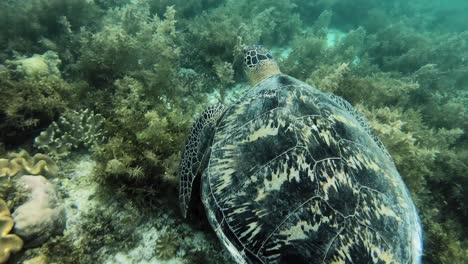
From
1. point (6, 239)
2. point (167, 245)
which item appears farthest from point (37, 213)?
point (167, 245)

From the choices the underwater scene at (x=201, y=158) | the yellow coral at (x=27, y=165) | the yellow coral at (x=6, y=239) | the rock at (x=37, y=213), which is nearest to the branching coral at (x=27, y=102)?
the underwater scene at (x=201, y=158)

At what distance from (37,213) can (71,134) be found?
124 centimetres

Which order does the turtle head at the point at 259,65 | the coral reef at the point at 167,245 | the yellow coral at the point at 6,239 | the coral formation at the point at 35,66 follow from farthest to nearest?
the turtle head at the point at 259,65, the coral formation at the point at 35,66, the coral reef at the point at 167,245, the yellow coral at the point at 6,239

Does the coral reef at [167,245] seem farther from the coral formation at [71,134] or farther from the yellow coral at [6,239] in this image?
the coral formation at [71,134]

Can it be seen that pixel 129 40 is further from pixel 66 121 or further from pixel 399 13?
pixel 399 13

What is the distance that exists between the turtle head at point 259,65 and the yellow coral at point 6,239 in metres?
3.11

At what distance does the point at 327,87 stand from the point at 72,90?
397 centimetres

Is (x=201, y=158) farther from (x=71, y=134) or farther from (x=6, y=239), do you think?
(x=71, y=134)

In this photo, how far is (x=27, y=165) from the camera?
2.67 metres

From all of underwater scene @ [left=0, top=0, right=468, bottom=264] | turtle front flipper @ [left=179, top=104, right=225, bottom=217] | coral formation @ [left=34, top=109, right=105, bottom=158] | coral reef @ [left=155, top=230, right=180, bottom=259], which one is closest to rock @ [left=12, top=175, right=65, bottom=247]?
underwater scene @ [left=0, top=0, right=468, bottom=264]

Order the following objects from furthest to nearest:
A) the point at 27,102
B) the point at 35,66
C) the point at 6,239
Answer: the point at 35,66 < the point at 27,102 < the point at 6,239

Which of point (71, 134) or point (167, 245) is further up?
point (71, 134)

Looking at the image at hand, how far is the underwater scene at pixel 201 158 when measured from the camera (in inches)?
67.4

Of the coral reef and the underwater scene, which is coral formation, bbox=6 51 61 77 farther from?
the coral reef
